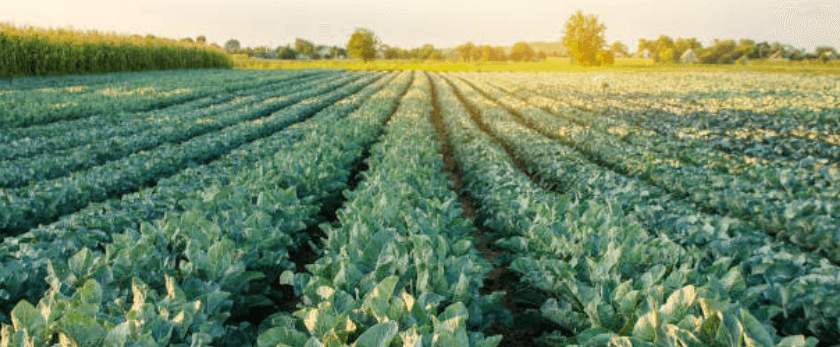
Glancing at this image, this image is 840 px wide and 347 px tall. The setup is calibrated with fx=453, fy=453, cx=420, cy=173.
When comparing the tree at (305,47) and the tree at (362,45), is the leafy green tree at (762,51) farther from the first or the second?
the tree at (305,47)

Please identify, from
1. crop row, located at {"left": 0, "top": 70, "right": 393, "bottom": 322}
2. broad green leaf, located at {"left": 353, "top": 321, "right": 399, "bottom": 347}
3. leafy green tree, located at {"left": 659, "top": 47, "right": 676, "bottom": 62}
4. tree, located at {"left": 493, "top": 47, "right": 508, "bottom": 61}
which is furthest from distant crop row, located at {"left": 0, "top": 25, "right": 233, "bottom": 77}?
leafy green tree, located at {"left": 659, "top": 47, "right": 676, "bottom": 62}

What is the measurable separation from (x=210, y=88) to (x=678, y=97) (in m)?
25.3

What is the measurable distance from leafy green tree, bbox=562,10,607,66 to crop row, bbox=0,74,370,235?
85.6m

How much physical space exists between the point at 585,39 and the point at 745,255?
93.4 meters

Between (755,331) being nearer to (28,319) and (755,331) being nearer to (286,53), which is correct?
(28,319)

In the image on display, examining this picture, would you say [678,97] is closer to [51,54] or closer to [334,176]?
[334,176]

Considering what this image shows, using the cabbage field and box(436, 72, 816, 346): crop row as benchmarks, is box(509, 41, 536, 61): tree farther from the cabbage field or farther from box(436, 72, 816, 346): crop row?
box(436, 72, 816, 346): crop row

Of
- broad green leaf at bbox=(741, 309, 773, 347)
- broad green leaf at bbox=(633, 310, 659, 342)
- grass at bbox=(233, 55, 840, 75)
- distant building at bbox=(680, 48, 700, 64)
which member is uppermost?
distant building at bbox=(680, 48, 700, 64)

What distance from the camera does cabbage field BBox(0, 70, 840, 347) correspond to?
234 centimetres

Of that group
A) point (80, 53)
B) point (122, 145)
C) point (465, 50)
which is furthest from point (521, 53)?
point (122, 145)

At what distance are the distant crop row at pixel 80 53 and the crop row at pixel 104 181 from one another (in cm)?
1972

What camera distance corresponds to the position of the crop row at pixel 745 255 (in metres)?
2.93

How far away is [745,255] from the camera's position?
12.8 ft

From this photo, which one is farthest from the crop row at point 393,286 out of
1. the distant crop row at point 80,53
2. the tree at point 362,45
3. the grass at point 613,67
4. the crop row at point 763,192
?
the tree at point 362,45
